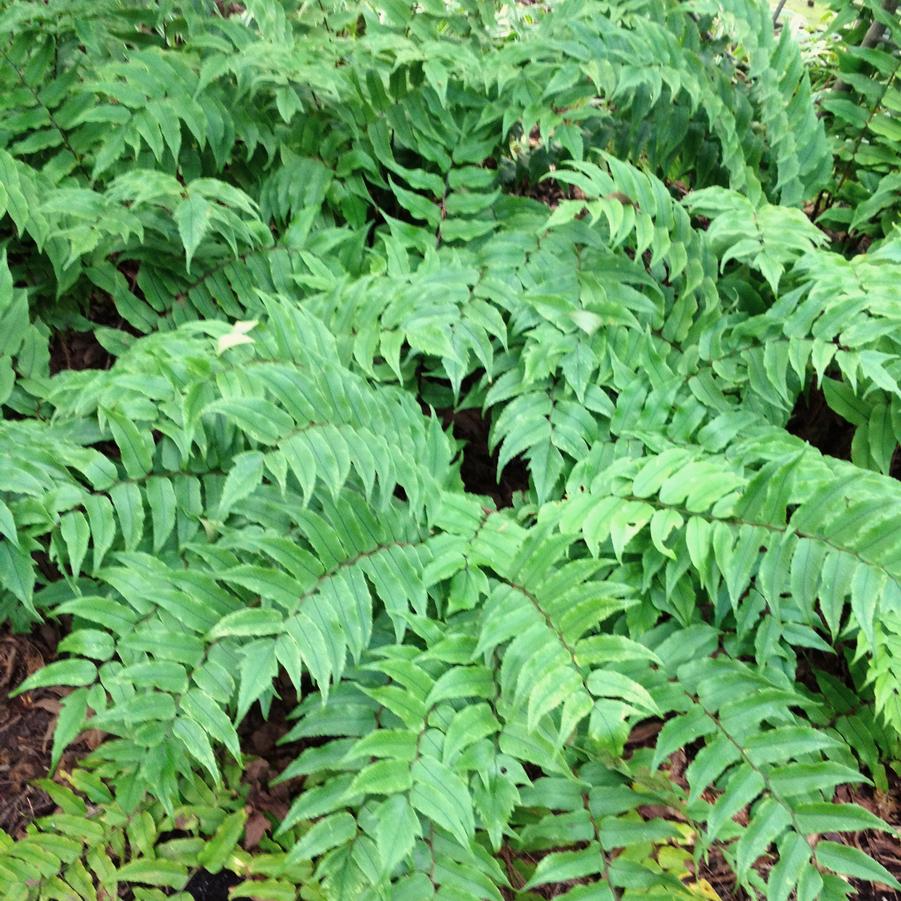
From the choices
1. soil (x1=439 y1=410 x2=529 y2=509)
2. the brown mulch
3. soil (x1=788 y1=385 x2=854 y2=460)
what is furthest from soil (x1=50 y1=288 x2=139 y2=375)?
soil (x1=788 y1=385 x2=854 y2=460)

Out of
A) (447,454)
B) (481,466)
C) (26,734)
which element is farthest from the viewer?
(481,466)

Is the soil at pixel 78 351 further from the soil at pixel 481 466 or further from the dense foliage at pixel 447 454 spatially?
the soil at pixel 481 466

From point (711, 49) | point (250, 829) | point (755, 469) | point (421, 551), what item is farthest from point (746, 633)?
point (711, 49)

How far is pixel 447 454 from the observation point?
2775 mm

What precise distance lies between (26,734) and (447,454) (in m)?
1.69

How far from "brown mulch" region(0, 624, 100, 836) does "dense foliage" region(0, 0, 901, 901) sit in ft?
0.40

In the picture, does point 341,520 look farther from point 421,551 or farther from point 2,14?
point 2,14

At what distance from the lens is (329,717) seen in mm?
2277

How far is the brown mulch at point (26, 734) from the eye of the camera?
8.16ft

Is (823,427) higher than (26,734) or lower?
higher

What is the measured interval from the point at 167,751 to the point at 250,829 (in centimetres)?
54

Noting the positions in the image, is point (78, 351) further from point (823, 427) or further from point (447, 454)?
point (823, 427)

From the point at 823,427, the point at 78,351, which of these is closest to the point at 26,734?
the point at 78,351

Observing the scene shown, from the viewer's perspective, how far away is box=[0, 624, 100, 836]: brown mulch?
8.16ft
